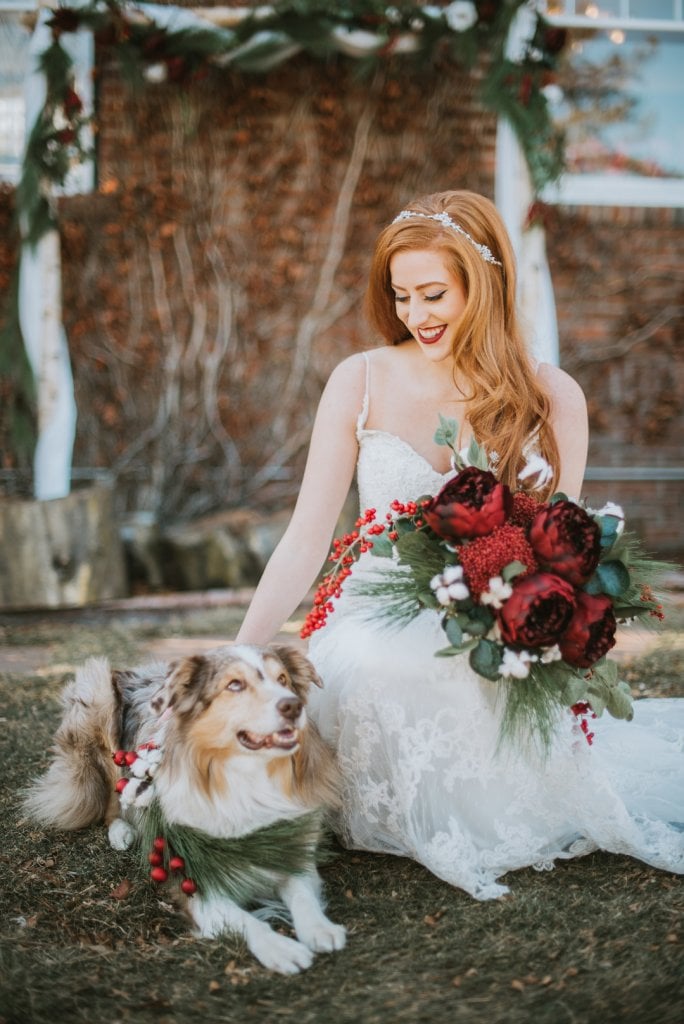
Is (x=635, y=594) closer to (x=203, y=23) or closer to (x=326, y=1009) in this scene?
(x=326, y=1009)

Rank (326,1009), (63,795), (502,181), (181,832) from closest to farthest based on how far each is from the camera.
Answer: (326,1009), (181,832), (63,795), (502,181)

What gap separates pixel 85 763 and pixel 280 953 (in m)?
0.98

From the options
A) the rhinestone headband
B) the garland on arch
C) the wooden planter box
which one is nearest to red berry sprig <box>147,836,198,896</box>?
the rhinestone headband

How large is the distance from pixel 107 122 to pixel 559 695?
6.64m

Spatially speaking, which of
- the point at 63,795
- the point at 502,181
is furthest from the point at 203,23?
the point at 63,795

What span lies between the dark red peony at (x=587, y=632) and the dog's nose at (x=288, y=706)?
586mm

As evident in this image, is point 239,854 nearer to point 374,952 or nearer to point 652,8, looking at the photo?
point 374,952

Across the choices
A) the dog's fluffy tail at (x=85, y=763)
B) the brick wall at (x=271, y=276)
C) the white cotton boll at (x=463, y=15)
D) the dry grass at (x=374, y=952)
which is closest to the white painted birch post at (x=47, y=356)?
the brick wall at (x=271, y=276)

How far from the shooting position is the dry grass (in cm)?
190

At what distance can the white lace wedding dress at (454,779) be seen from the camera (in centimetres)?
241

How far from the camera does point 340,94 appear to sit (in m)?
7.59

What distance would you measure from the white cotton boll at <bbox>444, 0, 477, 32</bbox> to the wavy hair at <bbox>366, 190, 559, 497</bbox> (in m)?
4.31

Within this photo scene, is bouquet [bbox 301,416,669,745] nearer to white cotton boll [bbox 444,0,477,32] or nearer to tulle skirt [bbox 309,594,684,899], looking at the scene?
tulle skirt [bbox 309,594,684,899]

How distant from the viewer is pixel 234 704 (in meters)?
2.16
